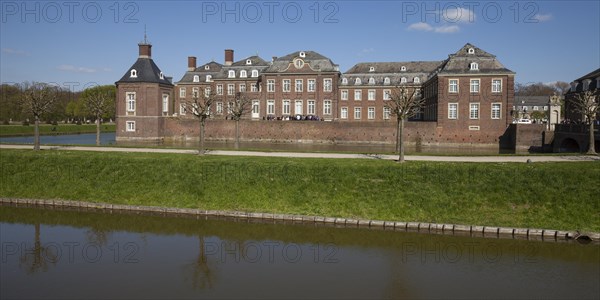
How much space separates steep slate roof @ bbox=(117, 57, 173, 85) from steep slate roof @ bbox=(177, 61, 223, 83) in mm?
17540

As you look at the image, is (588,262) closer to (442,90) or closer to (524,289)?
(524,289)

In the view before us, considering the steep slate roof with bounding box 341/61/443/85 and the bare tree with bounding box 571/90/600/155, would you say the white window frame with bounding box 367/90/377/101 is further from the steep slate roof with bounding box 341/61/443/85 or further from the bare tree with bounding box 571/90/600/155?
the bare tree with bounding box 571/90/600/155

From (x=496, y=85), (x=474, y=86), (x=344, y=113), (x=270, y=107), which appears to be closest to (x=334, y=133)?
(x=270, y=107)

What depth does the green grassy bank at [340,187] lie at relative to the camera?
14797mm

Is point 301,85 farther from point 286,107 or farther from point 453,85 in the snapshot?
point 453,85

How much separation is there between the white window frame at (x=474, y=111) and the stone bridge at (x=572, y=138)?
7.14 meters

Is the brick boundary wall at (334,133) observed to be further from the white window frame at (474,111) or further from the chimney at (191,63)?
the chimney at (191,63)

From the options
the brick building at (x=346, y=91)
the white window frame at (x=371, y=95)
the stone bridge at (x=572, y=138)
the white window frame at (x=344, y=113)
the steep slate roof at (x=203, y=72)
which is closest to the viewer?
the stone bridge at (x=572, y=138)

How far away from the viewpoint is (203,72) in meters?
65.2

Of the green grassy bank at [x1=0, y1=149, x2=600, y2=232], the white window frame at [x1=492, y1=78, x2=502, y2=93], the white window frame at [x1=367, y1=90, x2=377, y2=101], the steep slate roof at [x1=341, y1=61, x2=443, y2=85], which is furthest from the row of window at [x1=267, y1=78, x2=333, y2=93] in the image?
the green grassy bank at [x1=0, y1=149, x2=600, y2=232]

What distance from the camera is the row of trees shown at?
1022 inches

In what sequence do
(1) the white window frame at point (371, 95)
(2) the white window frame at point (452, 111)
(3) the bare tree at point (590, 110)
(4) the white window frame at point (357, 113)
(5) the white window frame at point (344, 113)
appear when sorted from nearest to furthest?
(3) the bare tree at point (590, 110), (2) the white window frame at point (452, 111), (1) the white window frame at point (371, 95), (4) the white window frame at point (357, 113), (5) the white window frame at point (344, 113)

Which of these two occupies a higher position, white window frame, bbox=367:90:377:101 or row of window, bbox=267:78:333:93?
row of window, bbox=267:78:333:93

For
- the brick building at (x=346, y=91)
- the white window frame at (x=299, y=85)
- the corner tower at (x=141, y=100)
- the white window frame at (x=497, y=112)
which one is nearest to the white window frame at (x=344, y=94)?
the brick building at (x=346, y=91)
